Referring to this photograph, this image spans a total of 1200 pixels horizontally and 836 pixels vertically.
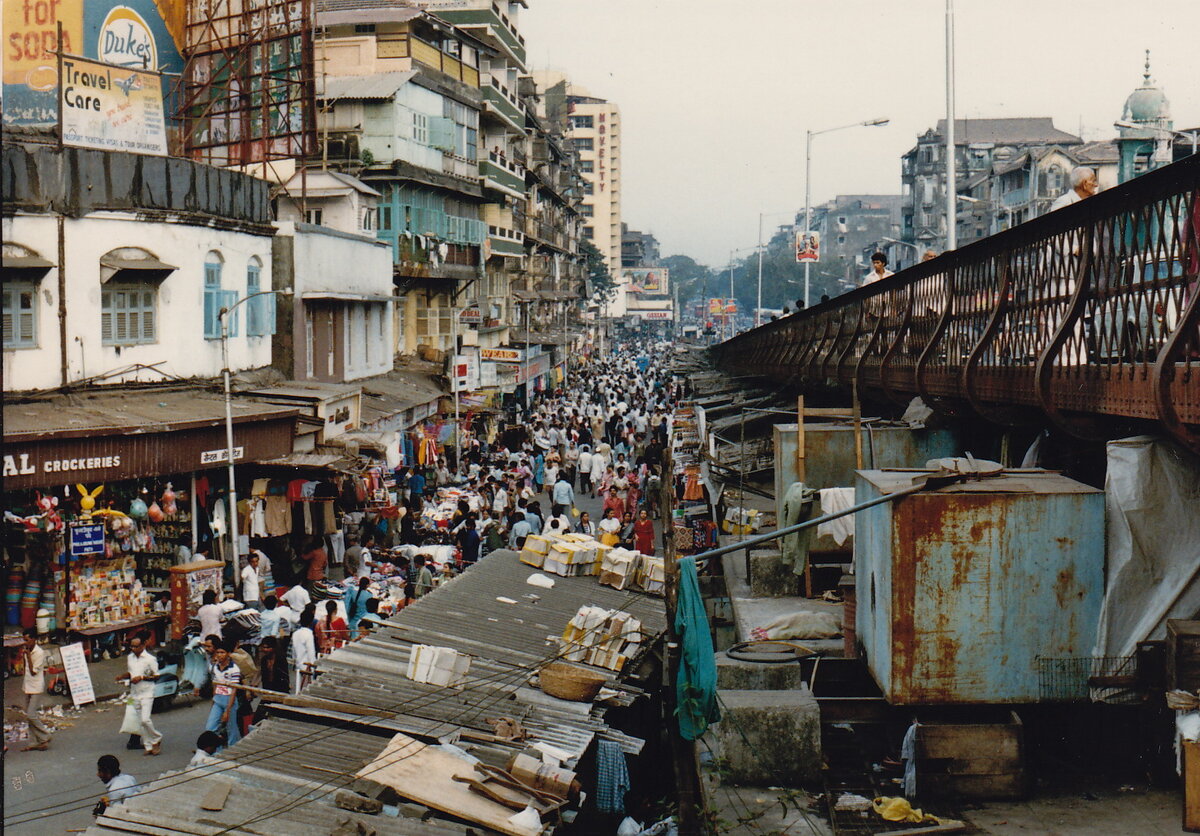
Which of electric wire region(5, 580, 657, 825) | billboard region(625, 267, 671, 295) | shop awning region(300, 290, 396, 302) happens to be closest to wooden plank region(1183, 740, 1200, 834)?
electric wire region(5, 580, 657, 825)

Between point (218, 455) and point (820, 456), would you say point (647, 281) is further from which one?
point (820, 456)

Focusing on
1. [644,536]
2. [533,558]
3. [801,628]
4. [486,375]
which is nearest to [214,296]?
[644,536]

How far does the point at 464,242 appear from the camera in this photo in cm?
4688

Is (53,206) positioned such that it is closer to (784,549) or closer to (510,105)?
(784,549)

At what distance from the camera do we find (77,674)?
50.7ft

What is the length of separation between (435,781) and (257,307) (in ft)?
59.6

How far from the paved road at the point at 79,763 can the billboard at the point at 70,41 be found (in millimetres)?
11154

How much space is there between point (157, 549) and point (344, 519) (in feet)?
17.4

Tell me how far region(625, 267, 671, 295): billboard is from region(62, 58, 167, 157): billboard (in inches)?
5970

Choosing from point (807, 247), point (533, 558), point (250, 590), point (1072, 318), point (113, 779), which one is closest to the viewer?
point (1072, 318)

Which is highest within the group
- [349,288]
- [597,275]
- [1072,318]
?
[597,275]

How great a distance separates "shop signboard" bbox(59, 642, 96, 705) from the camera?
1537 cm

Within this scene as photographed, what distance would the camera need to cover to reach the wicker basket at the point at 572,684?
11.3 m

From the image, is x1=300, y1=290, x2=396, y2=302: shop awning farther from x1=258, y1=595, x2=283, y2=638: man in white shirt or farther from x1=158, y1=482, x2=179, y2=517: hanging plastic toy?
x1=258, y1=595, x2=283, y2=638: man in white shirt
